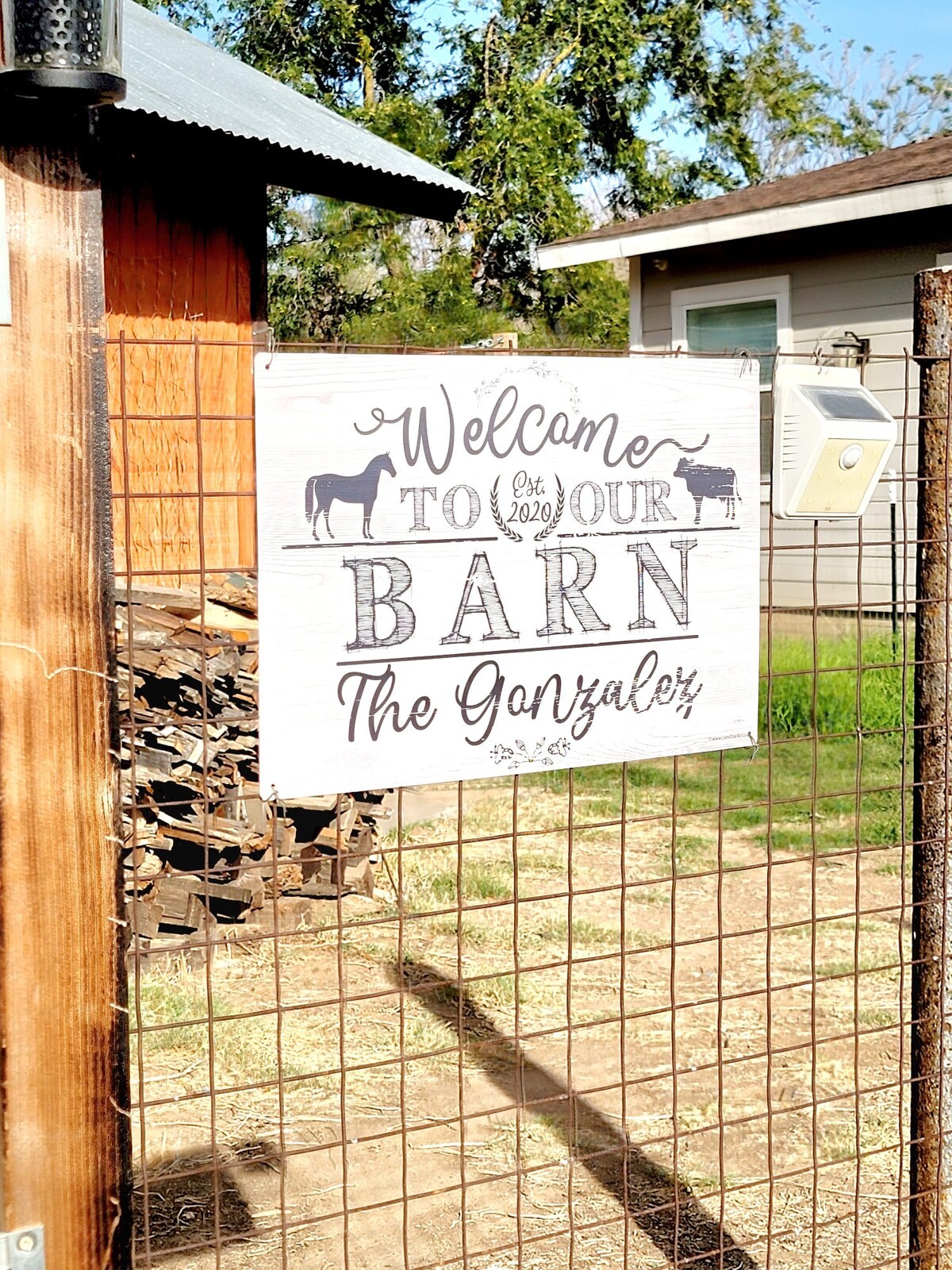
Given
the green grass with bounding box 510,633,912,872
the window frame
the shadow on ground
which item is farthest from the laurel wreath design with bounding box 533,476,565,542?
the window frame

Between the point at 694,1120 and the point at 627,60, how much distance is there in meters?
19.3

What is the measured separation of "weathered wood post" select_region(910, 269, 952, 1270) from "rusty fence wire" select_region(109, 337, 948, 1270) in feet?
0.18

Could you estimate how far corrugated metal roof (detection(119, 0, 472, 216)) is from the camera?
239 inches

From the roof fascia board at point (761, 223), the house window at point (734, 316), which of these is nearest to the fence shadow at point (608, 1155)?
the roof fascia board at point (761, 223)

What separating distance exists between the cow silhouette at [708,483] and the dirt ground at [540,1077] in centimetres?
64

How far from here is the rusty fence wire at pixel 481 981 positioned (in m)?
2.76

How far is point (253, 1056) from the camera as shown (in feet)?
14.3

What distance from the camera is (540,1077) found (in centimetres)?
434

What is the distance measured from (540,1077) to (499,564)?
8.16ft

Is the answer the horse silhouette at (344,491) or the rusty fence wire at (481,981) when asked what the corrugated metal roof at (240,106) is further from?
the horse silhouette at (344,491)

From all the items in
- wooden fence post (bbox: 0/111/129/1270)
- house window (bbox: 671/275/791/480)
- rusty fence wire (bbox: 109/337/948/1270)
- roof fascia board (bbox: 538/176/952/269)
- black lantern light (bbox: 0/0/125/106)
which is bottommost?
rusty fence wire (bbox: 109/337/948/1270)

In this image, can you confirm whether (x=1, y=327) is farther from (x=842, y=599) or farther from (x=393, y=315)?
(x=393, y=315)

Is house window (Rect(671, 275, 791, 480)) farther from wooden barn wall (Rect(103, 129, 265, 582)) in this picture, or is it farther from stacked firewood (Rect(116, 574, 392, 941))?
stacked firewood (Rect(116, 574, 392, 941))

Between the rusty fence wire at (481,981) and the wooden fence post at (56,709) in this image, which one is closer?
the wooden fence post at (56,709)
